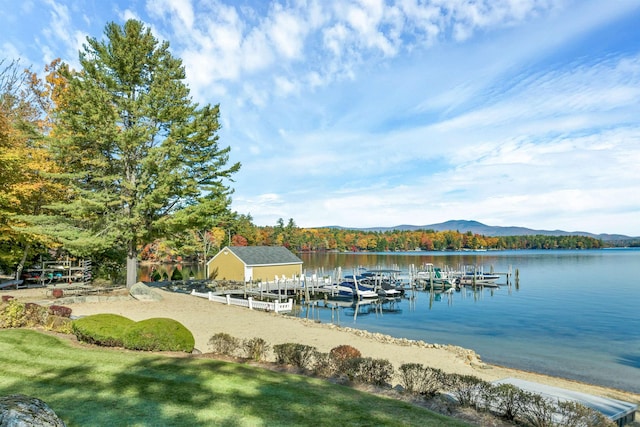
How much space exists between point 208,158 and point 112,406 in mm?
22495

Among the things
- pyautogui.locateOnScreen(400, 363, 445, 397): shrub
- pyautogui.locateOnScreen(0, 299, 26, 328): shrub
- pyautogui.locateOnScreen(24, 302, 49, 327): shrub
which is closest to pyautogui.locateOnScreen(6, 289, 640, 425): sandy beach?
pyautogui.locateOnScreen(24, 302, 49, 327): shrub

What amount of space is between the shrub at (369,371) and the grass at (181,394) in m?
0.88

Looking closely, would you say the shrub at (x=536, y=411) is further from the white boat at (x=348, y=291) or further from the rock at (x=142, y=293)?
the white boat at (x=348, y=291)

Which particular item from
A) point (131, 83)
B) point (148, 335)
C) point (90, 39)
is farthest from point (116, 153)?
point (148, 335)

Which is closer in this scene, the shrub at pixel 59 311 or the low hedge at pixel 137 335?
the low hedge at pixel 137 335

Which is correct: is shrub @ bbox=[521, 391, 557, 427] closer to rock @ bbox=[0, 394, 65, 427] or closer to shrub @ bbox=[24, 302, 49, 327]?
rock @ bbox=[0, 394, 65, 427]

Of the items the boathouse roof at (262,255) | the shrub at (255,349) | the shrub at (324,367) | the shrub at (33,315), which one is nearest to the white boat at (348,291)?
the boathouse roof at (262,255)

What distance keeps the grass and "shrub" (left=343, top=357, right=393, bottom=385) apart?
0.88 meters

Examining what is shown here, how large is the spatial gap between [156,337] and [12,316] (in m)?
6.37

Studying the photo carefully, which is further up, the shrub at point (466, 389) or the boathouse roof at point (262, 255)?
the boathouse roof at point (262, 255)

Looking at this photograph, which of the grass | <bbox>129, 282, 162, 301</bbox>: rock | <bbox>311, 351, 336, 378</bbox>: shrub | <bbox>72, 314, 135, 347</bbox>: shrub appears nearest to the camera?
the grass

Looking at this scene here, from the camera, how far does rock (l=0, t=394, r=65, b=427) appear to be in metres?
4.20

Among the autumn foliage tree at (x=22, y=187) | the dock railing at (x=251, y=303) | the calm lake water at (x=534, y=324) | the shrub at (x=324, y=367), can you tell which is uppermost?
the autumn foliage tree at (x=22, y=187)

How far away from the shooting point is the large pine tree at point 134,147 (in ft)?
80.9
